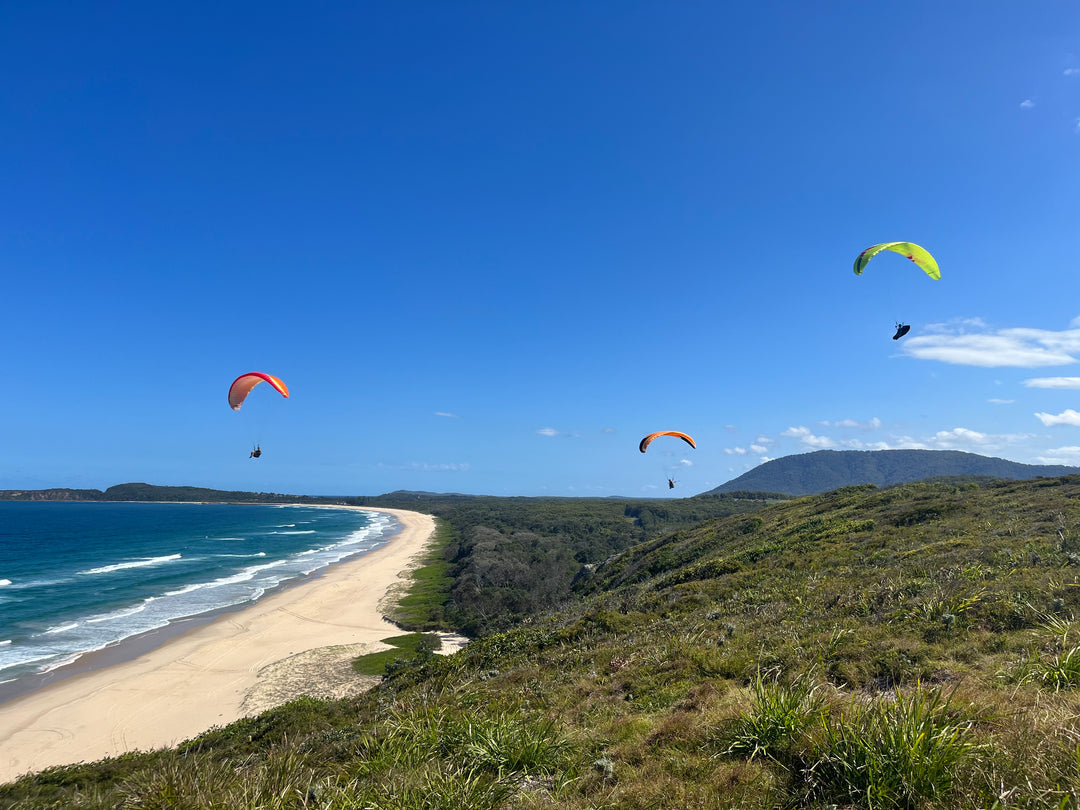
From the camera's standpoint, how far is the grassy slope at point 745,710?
4484 mm

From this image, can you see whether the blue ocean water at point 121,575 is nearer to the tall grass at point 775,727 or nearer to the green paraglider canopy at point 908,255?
the tall grass at point 775,727

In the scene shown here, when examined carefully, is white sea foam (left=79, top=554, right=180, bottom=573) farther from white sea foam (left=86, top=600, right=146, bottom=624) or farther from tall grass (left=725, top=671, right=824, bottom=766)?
tall grass (left=725, top=671, right=824, bottom=766)

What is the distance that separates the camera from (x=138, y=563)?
6588 cm

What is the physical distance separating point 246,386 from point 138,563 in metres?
63.2

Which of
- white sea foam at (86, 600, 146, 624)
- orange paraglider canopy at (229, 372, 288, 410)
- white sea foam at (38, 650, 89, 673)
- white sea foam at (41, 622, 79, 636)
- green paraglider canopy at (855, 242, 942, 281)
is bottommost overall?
white sea foam at (86, 600, 146, 624)

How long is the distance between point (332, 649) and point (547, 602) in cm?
1715

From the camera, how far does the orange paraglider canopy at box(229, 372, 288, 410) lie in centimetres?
2098

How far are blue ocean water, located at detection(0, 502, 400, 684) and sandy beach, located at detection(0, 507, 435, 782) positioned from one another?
5073 mm

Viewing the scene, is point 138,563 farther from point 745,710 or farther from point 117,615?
point 745,710

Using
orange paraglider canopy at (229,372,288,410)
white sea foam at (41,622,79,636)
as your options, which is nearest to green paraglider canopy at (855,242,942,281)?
orange paraglider canopy at (229,372,288,410)

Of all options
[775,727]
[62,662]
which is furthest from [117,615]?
[775,727]

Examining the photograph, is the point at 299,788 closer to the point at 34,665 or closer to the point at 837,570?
the point at 837,570

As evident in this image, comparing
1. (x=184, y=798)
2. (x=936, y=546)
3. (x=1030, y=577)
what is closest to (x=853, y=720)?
(x=184, y=798)

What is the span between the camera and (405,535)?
107m
